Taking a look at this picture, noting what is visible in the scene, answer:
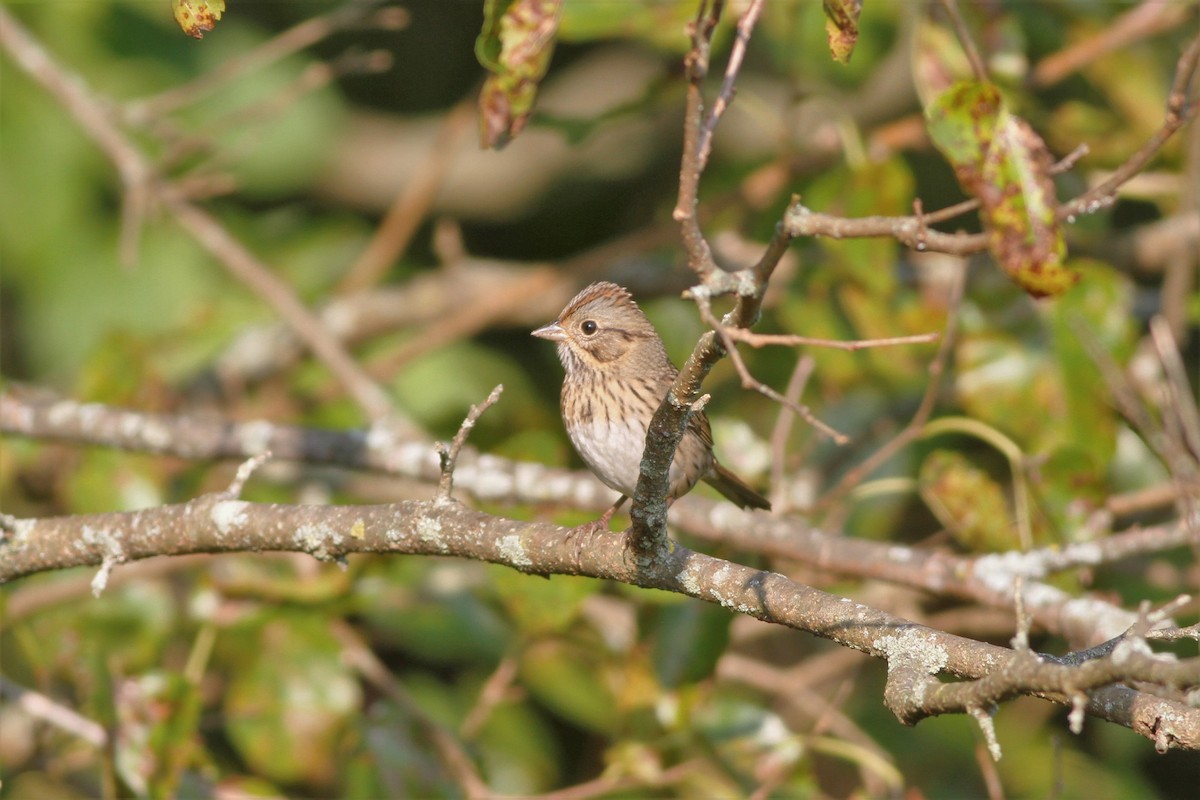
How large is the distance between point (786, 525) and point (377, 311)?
2620 millimetres

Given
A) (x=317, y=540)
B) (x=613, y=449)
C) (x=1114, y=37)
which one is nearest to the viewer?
(x=317, y=540)

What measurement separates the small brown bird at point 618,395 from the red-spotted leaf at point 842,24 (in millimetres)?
1609

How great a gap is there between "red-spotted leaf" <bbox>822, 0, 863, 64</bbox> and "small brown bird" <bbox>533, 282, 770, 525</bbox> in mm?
1609

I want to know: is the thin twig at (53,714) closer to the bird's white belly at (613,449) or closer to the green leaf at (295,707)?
the green leaf at (295,707)

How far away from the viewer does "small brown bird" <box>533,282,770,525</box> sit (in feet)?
12.1

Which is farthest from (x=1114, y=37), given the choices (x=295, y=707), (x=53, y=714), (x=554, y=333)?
(x=53, y=714)

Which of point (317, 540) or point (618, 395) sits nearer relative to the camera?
point (317, 540)

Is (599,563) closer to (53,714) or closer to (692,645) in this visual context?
(692,645)

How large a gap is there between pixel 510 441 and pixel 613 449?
3.51ft

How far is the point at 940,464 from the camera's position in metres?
4.04

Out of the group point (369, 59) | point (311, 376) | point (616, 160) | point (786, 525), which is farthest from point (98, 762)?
point (616, 160)

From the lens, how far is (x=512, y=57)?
2.12m

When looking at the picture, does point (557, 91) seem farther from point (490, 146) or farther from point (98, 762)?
point (490, 146)

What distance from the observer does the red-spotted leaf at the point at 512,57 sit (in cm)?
210
